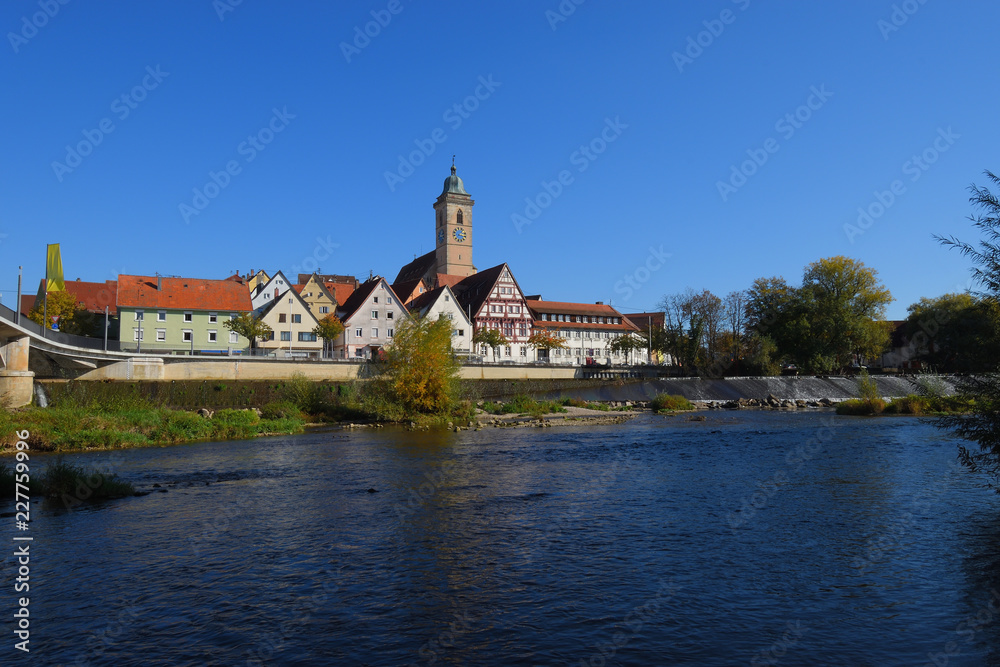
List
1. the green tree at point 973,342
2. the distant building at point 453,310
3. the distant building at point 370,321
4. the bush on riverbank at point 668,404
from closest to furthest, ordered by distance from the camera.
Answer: the green tree at point 973,342 < the bush on riverbank at point 668,404 < the distant building at point 370,321 < the distant building at point 453,310

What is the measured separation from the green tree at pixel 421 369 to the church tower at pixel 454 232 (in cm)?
7730

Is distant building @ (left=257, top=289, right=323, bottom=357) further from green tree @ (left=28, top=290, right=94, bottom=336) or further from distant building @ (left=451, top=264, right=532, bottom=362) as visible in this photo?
distant building @ (left=451, top=264, right=532, bottom=362)

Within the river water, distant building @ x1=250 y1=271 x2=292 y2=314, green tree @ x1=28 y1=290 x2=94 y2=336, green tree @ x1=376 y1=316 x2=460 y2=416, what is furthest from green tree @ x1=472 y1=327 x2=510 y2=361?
the river water

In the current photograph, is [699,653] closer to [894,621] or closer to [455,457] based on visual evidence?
[894,621]

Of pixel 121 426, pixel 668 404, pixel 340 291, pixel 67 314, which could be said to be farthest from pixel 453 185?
pixel 121 426

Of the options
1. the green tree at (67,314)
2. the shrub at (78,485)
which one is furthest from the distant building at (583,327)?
the shrub at (78,485)

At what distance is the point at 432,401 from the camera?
44.8 meters

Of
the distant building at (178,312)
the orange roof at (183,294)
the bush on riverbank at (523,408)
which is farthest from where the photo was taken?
the orange roof at (183,294)

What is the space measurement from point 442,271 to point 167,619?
376 feet

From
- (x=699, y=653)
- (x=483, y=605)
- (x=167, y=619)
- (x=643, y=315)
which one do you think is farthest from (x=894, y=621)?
(x=643, y=315)

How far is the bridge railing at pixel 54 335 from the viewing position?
36.6m

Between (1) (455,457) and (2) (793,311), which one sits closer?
(1) (455,457)

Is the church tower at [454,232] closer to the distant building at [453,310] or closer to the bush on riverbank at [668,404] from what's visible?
the distant building at [453,310]

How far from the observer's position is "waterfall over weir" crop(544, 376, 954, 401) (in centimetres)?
6854
